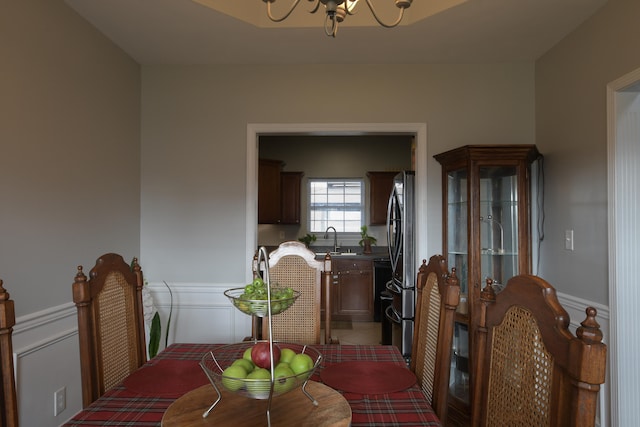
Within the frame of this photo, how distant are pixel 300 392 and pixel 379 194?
4635 mm

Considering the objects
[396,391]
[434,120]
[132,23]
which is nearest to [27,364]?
[396,391]

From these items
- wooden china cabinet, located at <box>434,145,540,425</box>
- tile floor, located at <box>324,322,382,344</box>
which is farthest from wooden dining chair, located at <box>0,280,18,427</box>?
tile floor, located at <box>324,322,382,344</box>

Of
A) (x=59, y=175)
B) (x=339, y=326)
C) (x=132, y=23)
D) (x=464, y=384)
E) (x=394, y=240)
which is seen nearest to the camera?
(x=59, y=175)

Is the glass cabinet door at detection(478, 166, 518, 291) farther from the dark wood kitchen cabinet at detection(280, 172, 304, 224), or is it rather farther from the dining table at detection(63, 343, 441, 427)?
the dark wood kitchen cabinet at detection(280, 172, 304, 224)

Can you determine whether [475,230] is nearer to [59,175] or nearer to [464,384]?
[464,384]

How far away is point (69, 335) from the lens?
2.26 m

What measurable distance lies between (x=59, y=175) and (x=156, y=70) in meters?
1.29

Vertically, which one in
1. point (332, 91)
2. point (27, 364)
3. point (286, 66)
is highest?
point (286, 66)

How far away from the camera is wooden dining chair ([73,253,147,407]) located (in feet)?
4.46

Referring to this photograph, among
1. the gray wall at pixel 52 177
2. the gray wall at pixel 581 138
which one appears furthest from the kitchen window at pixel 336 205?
the gray wall at pixel 52 177

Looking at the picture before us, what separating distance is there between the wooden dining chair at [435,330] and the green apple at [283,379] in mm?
675

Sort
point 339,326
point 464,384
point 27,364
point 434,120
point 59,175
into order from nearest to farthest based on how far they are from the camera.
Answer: point 27,364 < point 59,175 < point 464,384 < point 434,120 < point 339,326

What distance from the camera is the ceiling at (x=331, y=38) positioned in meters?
2.27

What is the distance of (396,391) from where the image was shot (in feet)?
4.24
